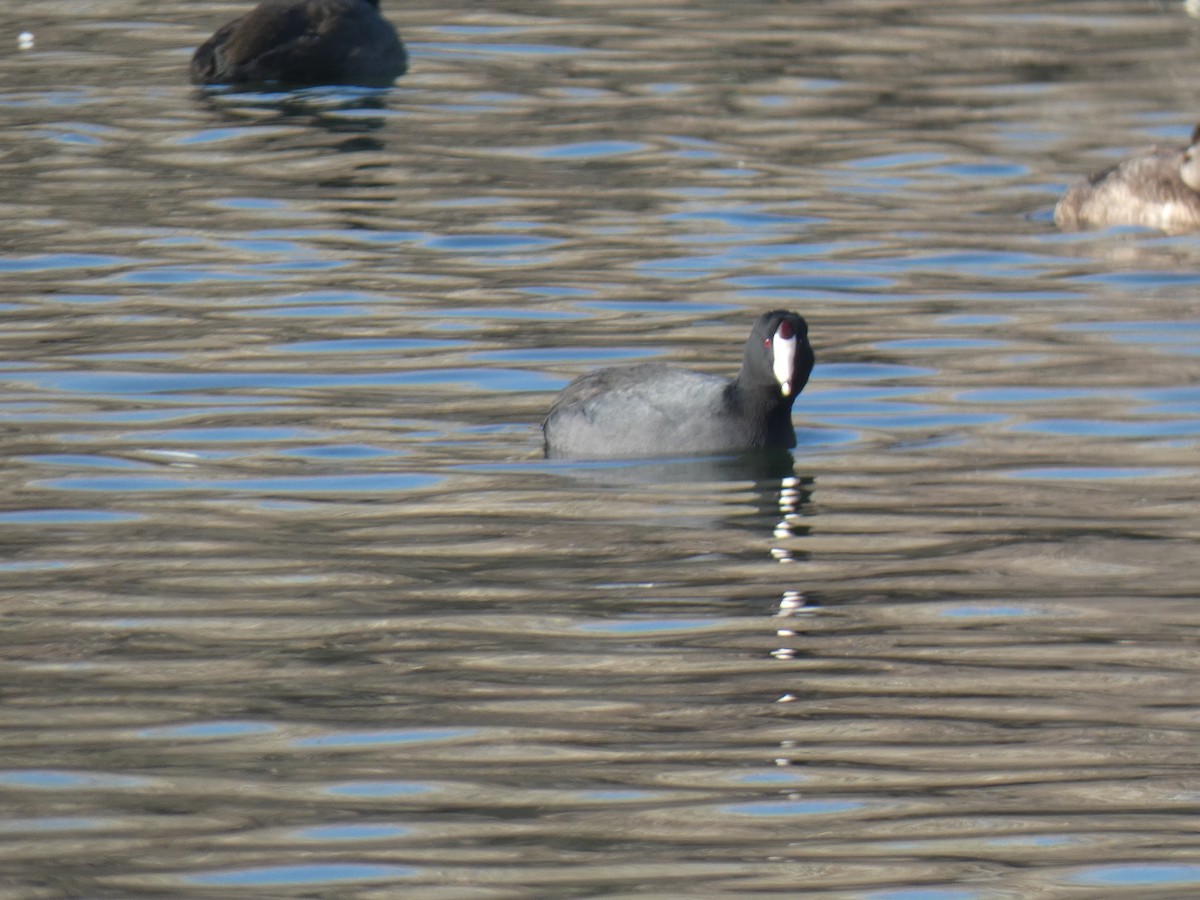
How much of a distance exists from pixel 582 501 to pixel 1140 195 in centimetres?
710

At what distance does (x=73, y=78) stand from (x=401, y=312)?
320 inches

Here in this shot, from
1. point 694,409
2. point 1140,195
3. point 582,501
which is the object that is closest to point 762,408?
point 694,409

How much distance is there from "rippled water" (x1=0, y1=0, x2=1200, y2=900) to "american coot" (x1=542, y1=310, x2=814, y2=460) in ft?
0.51

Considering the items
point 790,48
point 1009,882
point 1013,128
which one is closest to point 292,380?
point 1009,882

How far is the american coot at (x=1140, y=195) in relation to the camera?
15820 mm

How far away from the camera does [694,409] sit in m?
10.8

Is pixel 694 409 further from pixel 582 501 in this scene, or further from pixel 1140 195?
pixel 1140 195

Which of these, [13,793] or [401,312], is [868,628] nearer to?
[13,793]

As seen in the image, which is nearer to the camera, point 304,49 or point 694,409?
point 694,409

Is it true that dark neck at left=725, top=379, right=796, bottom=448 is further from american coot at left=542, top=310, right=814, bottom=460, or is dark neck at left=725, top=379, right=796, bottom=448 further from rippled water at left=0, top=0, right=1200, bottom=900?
rippled water at left=0, top=0, right=1200, bottom=900

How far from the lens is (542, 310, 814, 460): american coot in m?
10.7

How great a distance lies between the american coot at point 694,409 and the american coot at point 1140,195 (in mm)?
5531

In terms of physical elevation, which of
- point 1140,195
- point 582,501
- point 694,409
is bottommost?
point 582,501

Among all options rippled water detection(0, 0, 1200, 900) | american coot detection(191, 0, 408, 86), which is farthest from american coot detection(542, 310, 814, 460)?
american coot detection(191, 0, 408, 86)
